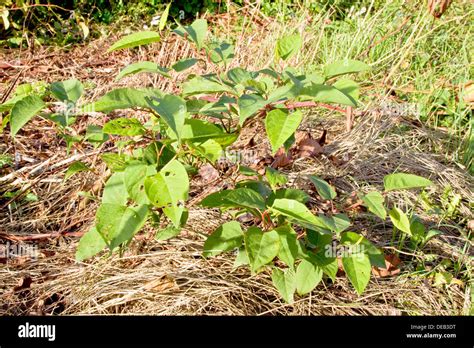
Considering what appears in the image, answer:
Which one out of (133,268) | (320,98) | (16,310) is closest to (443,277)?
(320,98)

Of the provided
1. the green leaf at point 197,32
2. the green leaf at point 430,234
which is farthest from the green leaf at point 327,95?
the green leaf at point 430,234

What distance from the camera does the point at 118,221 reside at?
1688 millimetres

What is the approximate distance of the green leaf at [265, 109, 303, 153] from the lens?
1.60 metres

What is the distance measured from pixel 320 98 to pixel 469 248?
112 centimetres

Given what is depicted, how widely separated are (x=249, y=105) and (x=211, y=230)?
879 mm

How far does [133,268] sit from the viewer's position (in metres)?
2.21

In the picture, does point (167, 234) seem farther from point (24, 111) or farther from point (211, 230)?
point (24, 111)

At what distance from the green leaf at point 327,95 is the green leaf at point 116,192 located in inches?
23.6

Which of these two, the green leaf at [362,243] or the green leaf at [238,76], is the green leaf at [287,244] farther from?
the green leaf at [238,76]

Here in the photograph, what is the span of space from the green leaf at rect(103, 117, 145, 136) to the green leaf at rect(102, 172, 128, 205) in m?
0.19

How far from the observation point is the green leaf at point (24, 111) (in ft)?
5.10

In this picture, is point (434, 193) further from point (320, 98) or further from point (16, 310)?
point (16, 310)

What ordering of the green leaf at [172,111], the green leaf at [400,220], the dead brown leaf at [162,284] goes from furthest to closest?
the dead brown leaf at [162,284] < the green leaf at [400,220] < the green leaf at [172,111]

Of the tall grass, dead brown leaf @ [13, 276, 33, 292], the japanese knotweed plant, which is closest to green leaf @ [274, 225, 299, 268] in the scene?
the japanese knotweed plant
